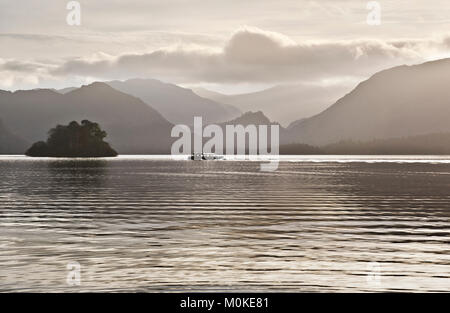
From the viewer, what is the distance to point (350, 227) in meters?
50.0

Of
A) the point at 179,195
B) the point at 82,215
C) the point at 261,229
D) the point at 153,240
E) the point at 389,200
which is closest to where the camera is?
the point at 153,240

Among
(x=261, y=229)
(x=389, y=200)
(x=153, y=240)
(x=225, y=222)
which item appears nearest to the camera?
(x=153, y=240)

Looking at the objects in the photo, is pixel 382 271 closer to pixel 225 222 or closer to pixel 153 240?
pixel 153 240

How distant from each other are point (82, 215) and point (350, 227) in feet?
74.1

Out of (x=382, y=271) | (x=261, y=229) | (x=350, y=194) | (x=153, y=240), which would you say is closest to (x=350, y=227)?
(x=261, y=229)

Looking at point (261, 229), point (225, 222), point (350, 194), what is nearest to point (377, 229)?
point (261, 229)

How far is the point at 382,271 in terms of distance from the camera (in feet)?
99.7

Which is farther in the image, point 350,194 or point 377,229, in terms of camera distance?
point 350,194

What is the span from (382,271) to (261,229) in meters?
18.6

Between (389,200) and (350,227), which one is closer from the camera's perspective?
(350,227)

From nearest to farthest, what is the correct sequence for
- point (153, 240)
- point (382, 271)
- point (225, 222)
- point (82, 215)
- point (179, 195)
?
point (382, 271) < point (153, 240) < point (225, 222) < point (82, 215) < point (179, 195)
